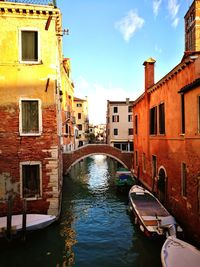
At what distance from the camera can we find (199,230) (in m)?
8.24

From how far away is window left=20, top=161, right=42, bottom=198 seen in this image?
11.0 m

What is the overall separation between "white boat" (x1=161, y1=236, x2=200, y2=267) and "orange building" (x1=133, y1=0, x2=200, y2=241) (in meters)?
1.33

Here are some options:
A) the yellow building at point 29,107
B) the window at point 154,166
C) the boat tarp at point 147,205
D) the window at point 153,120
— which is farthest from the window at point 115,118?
the yellow building at point 29,107

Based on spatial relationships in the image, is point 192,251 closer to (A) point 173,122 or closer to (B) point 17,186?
(A) point 173,122

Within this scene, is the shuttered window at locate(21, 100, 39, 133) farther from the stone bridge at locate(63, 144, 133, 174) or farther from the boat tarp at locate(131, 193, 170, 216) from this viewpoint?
the stone bridge at locate(63, 144, 133, 174)

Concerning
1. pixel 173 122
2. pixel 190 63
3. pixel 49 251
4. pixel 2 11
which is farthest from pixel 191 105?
pixel 2 11

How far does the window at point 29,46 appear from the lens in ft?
36.0

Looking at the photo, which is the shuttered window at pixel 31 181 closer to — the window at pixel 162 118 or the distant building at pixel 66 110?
the window at pixel 162 118

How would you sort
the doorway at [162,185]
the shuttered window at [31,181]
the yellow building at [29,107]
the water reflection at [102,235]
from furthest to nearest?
the doorway at [162,185] → the shuttered window at [31,181] → the yellow building at [29,107] → the water reflection at [102,235]

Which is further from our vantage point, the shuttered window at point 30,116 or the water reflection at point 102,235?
the shuttered window at point 30,116

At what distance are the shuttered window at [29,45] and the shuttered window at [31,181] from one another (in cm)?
440

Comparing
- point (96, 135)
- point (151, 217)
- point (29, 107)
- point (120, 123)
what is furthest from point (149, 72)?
point (96, 135)

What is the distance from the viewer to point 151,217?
10.3 meters

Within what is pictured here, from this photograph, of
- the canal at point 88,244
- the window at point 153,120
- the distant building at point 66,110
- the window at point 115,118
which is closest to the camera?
the canal at point 88,244
